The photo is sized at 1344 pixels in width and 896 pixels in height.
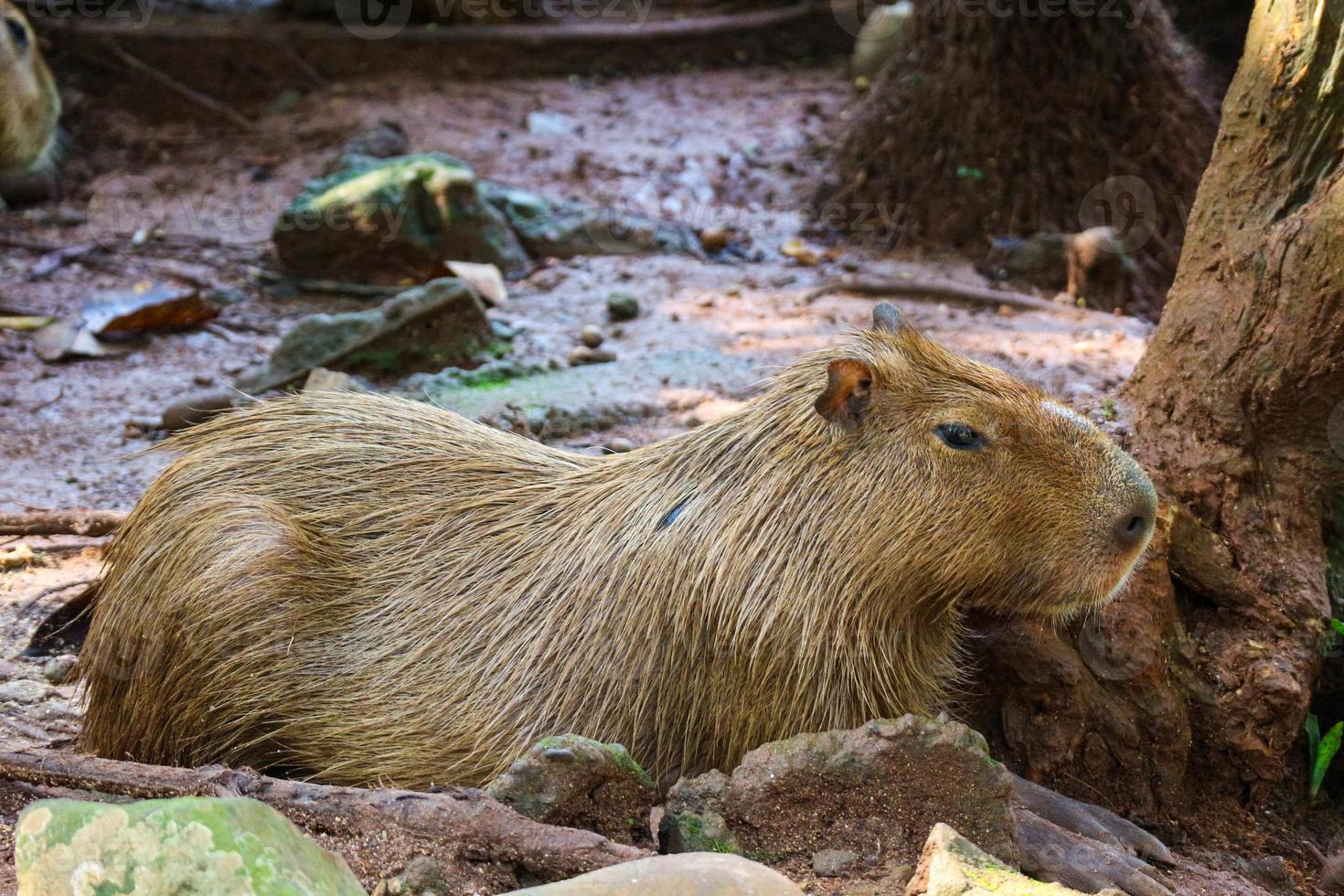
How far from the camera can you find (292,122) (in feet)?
33.3

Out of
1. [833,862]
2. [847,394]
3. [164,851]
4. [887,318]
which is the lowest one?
[833,862]

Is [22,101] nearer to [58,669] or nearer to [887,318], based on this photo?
[58,669]

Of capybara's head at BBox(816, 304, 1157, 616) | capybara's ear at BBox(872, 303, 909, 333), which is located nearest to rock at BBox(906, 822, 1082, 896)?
capybara's head at BBox(816, 304, 1157, 616)

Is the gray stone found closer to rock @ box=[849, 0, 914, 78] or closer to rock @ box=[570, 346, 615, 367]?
rock @ box=[570, 346, 615, 367]

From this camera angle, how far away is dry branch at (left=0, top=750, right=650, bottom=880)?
7.62 ft

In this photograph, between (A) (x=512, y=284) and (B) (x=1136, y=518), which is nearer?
(B) (x=1136, y=518)

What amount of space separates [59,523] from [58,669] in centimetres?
55

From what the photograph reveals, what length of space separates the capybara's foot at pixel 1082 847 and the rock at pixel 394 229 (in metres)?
5.44

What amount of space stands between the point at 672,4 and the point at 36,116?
20.1ft

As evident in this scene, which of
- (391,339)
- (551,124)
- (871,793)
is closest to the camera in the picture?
(871,793)

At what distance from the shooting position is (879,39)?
11289 mm

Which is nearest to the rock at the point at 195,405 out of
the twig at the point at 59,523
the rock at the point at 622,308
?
the twig at the point at 59,523

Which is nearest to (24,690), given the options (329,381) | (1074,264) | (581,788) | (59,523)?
(59,523)

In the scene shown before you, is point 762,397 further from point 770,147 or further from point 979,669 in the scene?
point 770,147
